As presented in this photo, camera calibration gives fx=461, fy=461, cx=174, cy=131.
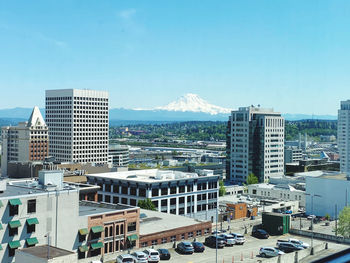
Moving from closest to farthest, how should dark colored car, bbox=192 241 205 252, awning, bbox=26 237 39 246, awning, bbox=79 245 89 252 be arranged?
awning, bbox=26 237 39 246 → awning, bbox=79 245 89 252 → dark colored car, bbox=192 241 205 252

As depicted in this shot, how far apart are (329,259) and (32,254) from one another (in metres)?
28.9

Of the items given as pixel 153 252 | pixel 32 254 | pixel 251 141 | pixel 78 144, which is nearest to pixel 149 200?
pixel 153 252

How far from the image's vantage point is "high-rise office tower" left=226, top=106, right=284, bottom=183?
141875mm

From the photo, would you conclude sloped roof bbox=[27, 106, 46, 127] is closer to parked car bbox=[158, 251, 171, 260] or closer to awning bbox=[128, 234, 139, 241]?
awning bbox=[128, 234, 139, 241]

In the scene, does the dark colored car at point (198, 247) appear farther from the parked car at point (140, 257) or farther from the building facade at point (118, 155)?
the building facade at point (118, 155)

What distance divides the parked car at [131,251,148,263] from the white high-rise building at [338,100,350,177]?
138m

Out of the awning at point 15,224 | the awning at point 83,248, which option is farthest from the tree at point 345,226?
the awning at point 15,224

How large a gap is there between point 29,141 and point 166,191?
78.0m

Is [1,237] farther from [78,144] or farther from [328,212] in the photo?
[78,144]

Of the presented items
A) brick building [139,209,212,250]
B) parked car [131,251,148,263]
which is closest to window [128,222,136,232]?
brick building [139,209,212,250]

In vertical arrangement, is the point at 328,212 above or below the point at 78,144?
below

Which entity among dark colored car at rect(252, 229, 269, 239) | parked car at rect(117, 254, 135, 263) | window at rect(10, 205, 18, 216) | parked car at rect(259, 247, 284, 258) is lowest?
dark colored car at rect(252, 229, 269, 239)

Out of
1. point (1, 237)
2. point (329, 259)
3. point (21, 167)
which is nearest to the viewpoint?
point (329, 259)

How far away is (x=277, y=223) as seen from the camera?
61.1 m
